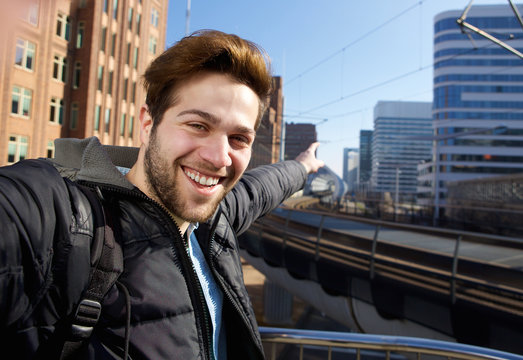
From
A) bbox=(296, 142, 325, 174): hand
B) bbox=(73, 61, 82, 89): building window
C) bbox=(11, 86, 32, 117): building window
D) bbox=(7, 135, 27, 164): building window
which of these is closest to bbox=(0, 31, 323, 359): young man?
bbox=(296, 142, 325, 174): hand

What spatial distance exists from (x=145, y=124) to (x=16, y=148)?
23.3 meters

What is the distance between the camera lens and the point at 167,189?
1.34 m

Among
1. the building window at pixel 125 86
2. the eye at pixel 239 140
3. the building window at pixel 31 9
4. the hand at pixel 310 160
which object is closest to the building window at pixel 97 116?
the building window at pixel 125 86

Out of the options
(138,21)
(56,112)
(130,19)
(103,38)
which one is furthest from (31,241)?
(138,21)

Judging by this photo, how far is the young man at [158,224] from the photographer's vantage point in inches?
34.6

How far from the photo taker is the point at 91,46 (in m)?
25.3

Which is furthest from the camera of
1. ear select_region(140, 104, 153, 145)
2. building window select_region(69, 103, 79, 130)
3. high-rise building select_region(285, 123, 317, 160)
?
high-rise building select_region(285, 123, 317, 160)

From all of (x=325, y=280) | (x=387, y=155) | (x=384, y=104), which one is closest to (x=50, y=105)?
(x=325, y=280)

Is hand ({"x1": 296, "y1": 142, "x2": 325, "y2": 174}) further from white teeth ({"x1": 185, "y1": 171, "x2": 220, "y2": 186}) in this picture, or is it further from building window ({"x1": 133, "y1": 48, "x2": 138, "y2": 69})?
building window ({"x1": 133, "y1": 48, "x2": 138, "y2": 69})

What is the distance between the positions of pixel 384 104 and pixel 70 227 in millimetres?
178443

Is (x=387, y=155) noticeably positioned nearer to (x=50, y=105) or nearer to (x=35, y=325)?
(x=50, y=105)

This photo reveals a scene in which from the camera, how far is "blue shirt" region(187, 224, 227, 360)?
4.47 feet

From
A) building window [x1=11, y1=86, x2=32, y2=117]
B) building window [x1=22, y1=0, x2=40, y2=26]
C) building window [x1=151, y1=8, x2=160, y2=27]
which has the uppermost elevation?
building window [x1=151, y1=8, x2=160, y2=27]

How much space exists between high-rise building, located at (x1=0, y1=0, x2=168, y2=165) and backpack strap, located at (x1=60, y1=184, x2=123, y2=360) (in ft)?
57.7
